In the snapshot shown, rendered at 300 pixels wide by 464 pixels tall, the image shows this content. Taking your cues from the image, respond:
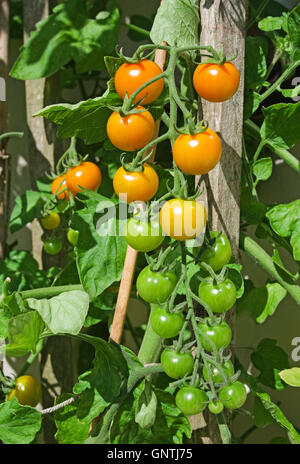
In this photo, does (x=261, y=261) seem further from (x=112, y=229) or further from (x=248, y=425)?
(x=248, y=425)

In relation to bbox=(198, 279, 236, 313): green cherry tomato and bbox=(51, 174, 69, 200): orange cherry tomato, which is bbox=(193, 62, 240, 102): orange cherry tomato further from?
bbox=(51, 174, 69, 200): orange cherry tomato

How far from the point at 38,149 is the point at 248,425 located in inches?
35.1

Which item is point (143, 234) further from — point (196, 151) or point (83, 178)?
point (83, 178)

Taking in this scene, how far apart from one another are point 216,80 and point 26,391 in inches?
28.2

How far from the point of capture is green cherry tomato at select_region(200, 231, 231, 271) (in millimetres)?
658

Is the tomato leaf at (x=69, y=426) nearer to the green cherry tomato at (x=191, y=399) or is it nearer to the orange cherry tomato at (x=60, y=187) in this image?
the green cherry tomato at (x=191, y=399)

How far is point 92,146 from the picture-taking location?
118cm

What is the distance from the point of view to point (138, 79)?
0.62 m

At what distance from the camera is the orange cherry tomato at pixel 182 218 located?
0.57m

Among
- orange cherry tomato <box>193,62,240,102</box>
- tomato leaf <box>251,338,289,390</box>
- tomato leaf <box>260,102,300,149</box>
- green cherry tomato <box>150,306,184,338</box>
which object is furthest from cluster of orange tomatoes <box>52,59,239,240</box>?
tomato leaf <box>251,338,289,390</box>

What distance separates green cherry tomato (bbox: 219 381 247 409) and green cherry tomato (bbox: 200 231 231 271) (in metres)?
0.16
